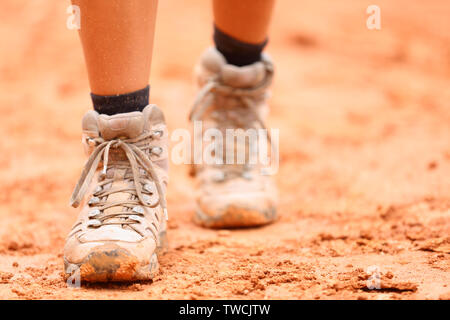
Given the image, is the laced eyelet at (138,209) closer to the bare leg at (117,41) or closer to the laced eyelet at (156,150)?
the laced eyelet at (156,150)

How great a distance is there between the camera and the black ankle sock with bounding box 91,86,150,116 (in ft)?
3.94

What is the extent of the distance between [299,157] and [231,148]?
76cm

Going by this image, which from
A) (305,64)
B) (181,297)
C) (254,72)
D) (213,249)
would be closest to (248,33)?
(254,72)

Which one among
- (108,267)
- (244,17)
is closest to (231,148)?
(244,17)

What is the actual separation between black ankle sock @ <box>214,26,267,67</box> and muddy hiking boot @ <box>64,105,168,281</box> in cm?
47

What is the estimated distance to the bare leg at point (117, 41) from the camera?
1.13m

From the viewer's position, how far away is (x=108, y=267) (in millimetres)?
1021

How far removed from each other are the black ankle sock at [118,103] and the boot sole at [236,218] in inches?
17.6

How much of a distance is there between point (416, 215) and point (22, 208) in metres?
1.27

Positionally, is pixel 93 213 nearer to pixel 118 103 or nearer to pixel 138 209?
pixel 138 209

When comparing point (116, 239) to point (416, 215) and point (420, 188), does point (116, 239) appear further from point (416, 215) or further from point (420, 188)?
point (420, 188)

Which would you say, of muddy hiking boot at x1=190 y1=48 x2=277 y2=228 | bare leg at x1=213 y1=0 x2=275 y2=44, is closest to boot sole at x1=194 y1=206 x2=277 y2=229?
muddy hiking boot at x1=190 y1=48 x2=277 y2=228

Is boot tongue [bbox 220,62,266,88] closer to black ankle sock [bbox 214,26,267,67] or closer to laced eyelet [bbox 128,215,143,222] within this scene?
black ankle sock [bbox 214,26,267,67]

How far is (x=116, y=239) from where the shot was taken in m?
1.05
